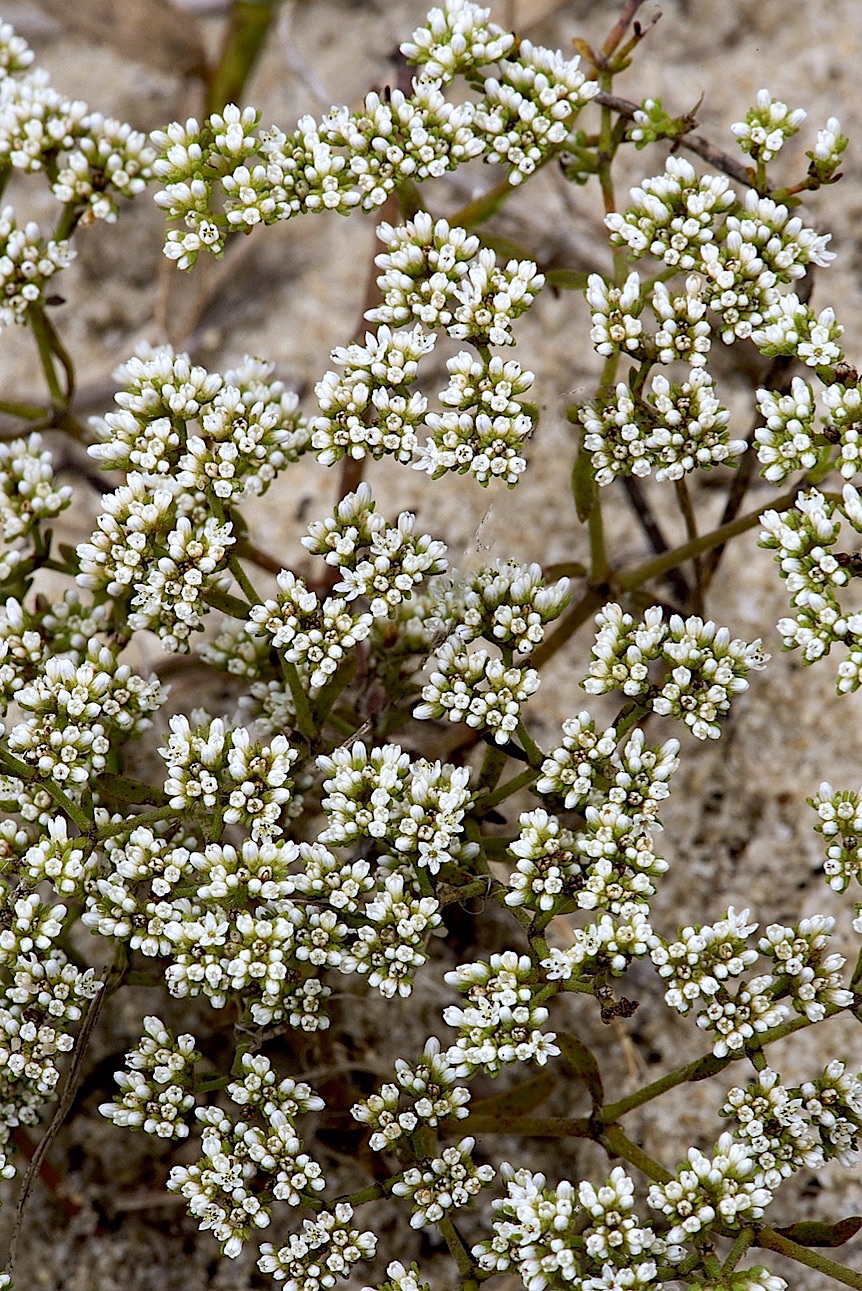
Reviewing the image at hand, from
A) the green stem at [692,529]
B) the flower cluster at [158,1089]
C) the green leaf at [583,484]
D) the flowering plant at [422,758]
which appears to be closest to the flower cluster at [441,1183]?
the flowering plant at [422,758]

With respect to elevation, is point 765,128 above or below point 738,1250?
above

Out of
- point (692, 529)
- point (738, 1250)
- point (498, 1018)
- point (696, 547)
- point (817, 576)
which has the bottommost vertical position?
point (738, 1250)

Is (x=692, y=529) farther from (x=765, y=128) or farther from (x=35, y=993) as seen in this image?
(x=35, y=993)

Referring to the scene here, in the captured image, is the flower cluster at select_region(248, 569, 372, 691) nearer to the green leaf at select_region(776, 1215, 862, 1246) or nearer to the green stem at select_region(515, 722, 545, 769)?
the green stem at select_region(515, 722, 545, 769)

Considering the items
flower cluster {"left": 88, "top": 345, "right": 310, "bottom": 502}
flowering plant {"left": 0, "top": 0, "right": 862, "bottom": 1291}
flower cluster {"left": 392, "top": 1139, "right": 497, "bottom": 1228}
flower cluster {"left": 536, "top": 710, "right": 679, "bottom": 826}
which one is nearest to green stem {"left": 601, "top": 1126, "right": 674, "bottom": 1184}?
flowering plant {"left": 0, "top": 0, "right": 862, "bottom": 1291}

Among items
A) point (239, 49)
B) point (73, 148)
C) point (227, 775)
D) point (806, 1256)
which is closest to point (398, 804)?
point (227, 775)

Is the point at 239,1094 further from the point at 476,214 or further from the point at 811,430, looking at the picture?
the point at 476,214
